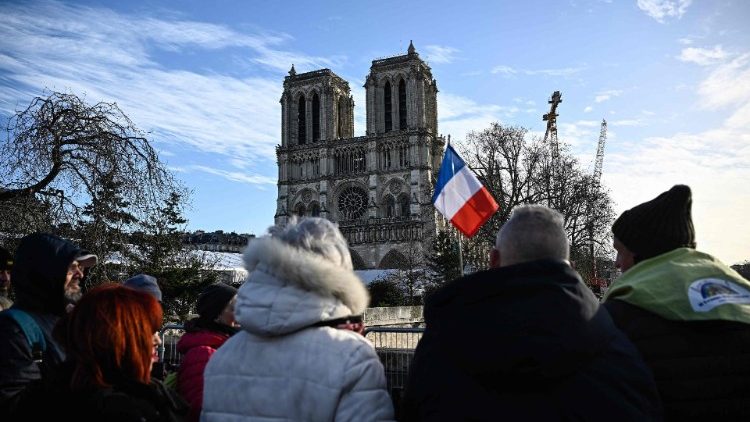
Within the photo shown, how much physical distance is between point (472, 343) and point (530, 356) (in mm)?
196

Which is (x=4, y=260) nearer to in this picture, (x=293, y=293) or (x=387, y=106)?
(x=293, y=293)

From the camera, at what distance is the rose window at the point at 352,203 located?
62.0m

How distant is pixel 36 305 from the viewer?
128 inches

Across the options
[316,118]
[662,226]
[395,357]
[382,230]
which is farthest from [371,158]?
[662,226]

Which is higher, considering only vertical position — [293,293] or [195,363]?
Result: [293,293]

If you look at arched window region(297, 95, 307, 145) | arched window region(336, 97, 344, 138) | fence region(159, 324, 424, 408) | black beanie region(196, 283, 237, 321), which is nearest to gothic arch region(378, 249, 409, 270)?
arched window region(336, 97, 344, 138)

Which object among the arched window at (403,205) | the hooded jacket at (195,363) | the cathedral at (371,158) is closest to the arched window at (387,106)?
the cathedral at (371,158)

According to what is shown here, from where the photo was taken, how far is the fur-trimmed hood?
2.17 metres

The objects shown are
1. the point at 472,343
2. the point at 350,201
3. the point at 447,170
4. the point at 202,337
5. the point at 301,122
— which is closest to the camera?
the point at 472,343

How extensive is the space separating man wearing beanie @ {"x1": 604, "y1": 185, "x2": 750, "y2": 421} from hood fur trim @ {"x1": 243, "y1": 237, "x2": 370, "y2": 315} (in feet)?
3.82

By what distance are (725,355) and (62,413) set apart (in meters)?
2.61

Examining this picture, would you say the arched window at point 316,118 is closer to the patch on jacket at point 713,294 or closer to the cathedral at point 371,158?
the cathedral at point 371,158

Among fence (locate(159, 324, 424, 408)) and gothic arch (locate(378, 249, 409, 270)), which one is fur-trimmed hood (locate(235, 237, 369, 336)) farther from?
gothic arch (locate(378, 249, 409, 270))

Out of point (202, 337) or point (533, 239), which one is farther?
point (202, 337)
